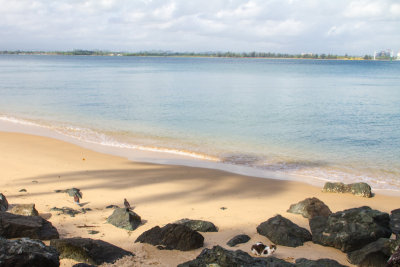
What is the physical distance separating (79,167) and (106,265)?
664cm

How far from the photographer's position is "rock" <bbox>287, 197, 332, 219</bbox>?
25.4 ft

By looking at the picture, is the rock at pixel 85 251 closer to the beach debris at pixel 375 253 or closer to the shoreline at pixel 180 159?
Result: the beach debris at pixel 375 253

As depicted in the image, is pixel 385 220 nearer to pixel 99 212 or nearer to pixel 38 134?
pixel 99 212

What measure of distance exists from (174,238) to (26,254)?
7.60 ft

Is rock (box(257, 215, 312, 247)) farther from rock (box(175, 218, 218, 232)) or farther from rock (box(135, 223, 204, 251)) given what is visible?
rock (box(135, 223, 204, 251))

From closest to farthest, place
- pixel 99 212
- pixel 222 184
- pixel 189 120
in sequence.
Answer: pixel 99 212
pixel 222 184
pixel 189 120

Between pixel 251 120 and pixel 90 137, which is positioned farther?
pixel 251 120

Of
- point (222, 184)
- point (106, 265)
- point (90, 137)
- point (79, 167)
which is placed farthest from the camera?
point (90, 137)

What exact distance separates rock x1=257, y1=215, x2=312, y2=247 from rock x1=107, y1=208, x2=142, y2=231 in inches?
83.0

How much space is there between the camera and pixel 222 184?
33.9ft

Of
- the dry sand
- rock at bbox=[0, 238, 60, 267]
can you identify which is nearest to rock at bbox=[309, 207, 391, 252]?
the dry sand

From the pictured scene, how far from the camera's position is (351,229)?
6.32 metres

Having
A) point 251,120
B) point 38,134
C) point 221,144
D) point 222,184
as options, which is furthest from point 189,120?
point 222,184

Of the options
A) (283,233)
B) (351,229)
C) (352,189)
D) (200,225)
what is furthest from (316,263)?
(352,189)
